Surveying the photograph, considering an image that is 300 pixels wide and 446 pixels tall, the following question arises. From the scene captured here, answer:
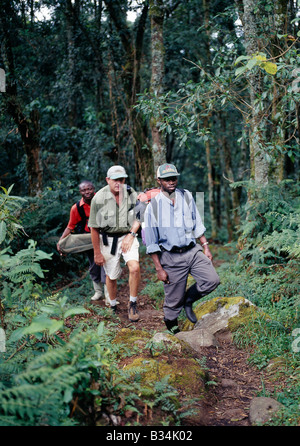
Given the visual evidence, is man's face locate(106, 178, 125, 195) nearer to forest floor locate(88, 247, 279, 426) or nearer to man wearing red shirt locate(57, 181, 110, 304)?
man wearing red shirt locate(57, 181, 110, 304)

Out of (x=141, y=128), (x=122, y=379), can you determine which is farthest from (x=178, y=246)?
(x=141, y=128)

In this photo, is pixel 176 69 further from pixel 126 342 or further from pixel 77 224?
pixel 126 342

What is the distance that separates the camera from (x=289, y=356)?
414cm

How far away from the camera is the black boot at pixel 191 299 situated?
5387mm

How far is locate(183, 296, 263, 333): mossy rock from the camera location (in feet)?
16.3

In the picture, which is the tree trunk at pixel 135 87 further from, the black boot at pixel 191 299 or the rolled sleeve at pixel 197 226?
the black boot at pixel 191 299

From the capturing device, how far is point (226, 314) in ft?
16.9

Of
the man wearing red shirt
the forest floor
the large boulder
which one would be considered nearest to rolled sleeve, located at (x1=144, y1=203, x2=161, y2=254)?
the forest floor

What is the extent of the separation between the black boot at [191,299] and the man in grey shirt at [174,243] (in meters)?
0.07

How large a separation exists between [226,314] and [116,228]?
2.13 metres

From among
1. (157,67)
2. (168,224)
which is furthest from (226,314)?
(157,67)

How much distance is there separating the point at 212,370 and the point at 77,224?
12.3ft

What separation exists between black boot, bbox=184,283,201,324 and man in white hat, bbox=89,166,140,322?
831mm

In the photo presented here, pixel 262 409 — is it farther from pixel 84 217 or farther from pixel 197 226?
pixel 84 217
